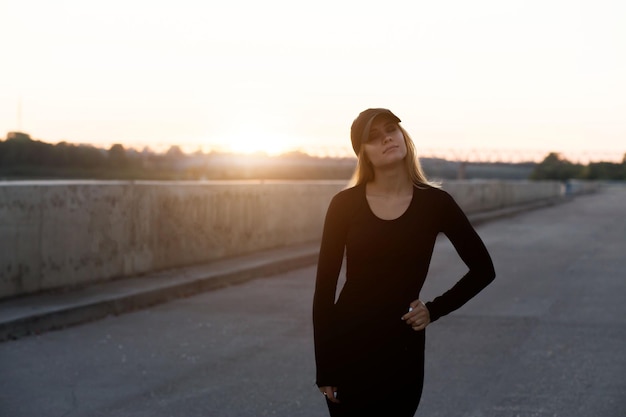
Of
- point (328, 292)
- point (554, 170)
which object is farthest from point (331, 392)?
point (554, 170)

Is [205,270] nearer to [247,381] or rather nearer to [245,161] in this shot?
[247,381]

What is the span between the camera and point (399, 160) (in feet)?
12.3

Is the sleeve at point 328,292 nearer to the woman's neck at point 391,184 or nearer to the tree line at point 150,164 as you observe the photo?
the woman's neck at point 391,184

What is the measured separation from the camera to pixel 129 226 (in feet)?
41.8

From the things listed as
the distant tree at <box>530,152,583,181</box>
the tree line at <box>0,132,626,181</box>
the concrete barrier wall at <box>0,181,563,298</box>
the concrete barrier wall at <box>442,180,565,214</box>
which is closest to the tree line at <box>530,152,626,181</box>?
the distant tree at <box>530,152,583,181</box>

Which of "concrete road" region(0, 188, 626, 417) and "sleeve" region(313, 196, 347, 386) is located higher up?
"sleeve" region(313, 196, 347, 386)

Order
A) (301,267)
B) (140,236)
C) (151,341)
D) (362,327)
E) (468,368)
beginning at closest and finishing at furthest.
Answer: (362,327) → (468,368) → (151,341) → (140,236) → (301,267)

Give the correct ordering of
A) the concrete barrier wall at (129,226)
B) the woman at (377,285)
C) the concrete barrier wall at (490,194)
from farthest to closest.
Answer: the concrete barrier wall at (490,194) < the concrete barrier wall at (129,226) < the woman at (377,285)

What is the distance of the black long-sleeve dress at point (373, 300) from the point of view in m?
3.64

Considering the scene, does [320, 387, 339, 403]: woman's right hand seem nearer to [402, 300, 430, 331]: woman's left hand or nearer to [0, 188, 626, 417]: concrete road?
[402, 300, 430, 331]: woman's left hand

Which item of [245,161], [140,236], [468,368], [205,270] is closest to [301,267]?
[205,270]

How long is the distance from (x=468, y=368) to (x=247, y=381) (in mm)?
1694

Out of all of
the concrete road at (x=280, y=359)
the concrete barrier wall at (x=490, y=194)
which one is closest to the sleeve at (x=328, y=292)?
the concrete road at (x=280, y=359)

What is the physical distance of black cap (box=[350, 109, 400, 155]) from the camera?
3.69 m
